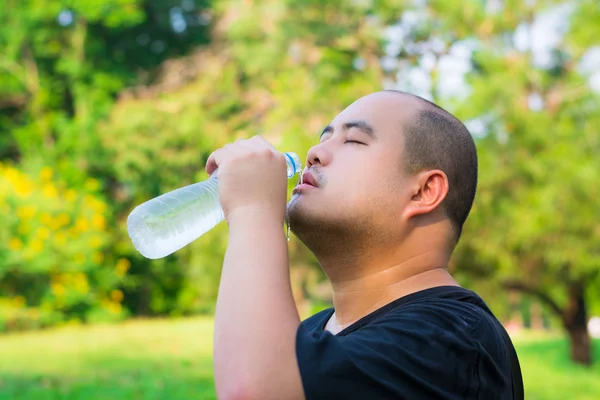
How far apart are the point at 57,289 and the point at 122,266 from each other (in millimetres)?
2248

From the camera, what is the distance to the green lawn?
6547 millimetres

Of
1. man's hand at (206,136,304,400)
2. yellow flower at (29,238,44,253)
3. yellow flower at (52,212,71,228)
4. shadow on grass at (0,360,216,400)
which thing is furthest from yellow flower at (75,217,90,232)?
man's hand at (206,136,304,400)

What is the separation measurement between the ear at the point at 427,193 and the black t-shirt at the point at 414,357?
0.20 meters

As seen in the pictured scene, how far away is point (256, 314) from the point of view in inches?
47.1

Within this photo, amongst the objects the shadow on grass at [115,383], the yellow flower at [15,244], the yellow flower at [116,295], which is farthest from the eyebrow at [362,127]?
the yellow flower at [116,295]

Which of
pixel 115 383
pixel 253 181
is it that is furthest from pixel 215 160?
pixel 115 383

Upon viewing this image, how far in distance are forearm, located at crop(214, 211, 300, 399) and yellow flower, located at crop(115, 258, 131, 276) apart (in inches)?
554

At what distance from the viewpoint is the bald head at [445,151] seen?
154cm

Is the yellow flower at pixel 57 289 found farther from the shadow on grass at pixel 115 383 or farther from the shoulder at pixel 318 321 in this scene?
the shoulder at pixel 318 321

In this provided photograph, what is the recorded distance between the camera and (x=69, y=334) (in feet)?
36.6

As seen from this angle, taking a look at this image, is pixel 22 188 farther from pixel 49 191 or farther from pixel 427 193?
pixel 427 193

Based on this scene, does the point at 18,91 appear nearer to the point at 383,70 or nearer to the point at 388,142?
the point at 383,70

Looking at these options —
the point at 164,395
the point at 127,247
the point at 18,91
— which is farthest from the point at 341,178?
the point at 18,91

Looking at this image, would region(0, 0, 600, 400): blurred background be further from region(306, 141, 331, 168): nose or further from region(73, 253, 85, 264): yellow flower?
region(306, 141, 331, 168): nose
